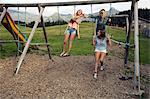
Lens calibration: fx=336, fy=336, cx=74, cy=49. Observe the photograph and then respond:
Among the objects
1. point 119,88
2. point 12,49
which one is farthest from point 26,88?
point 12,49

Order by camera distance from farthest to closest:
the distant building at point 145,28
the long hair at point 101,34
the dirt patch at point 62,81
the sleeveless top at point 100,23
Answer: the distant building at point 145,28 < the sleeveless top at point 100,23 < the long hair at point 101,34 < the dirt patch at point 62,81

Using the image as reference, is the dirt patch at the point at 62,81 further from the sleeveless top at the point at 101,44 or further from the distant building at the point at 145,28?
the distant building at the point at 145,28

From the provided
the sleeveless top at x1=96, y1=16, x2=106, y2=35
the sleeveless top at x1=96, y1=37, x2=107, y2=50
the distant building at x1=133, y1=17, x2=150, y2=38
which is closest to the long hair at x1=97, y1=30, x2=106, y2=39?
the sleeveless top at x1=96, y1=37, x2=107, y2=50

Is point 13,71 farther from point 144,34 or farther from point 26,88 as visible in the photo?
point 144,34

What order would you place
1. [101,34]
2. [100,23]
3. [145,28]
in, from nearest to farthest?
[101,34]
[100,23]
[145,28]

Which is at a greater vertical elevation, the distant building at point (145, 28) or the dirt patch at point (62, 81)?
the distant building at point (145, 28)

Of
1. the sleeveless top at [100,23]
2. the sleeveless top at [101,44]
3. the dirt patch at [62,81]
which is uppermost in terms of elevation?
the sleeveless top at [100,23]

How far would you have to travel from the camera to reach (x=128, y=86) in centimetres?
736

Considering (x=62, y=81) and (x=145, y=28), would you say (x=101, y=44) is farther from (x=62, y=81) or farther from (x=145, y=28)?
(x=145, y=28)

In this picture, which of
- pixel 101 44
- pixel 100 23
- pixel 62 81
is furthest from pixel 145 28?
pixel 62 81

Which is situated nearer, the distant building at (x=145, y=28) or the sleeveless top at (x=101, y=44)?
the sleeveless top at (x=101, y=44)

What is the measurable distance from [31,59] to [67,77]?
7.49 ft

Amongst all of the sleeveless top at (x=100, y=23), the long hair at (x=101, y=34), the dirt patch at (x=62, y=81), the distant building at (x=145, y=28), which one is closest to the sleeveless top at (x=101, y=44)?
the long hair at (x=101, y=34)

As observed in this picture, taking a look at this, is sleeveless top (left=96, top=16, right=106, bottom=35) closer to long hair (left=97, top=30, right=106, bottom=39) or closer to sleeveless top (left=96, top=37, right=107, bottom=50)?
long hair (left=97, top=30, right=106, bottom=39)
